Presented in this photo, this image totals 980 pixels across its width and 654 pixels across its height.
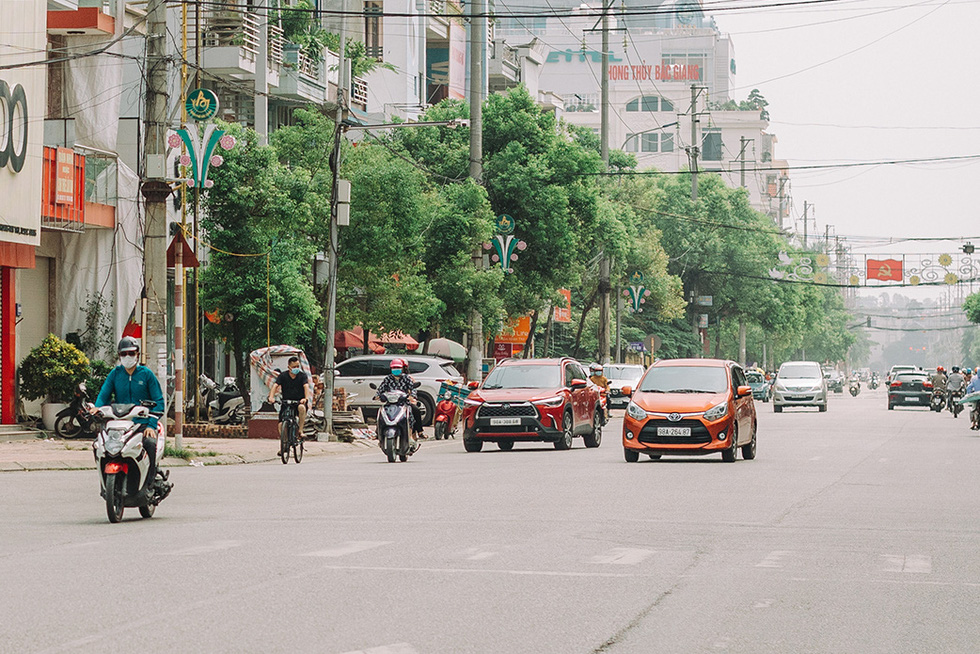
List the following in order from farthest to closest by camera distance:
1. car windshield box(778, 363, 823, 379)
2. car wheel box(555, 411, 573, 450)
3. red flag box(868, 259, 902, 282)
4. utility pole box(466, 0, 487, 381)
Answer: red flag box(868, 259, 902, 282) → car windshield box(778, 363, 823, 379) → utility pole box(466, 0, 487, 381) → car wheel box(555, 411, 573, 450)

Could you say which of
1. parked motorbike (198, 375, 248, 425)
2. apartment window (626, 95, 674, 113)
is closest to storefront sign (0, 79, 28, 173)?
parked motorbike (198, 375, 248, 425)

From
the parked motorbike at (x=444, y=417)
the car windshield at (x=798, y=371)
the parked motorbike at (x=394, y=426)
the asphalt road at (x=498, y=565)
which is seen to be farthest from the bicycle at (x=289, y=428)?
the car windshield at (x=798, y=371)

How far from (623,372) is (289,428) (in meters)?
31.1

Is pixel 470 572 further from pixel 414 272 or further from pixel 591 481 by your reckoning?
pixel 414 272

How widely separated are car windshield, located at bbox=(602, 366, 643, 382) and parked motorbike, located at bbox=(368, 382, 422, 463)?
95.4ft

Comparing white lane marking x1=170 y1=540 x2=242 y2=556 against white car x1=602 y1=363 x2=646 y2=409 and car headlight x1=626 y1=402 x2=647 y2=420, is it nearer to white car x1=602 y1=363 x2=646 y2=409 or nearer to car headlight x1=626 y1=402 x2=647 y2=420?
car headlight x1=626 y1=402 x2=647 y2=420

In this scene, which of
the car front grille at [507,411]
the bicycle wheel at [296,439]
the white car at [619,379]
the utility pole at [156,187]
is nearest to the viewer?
the utility pole at [156,187]

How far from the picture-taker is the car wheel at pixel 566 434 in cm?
2880

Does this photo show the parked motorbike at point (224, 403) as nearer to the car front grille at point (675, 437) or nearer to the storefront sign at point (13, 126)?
the storefront sign at point (13, 126)

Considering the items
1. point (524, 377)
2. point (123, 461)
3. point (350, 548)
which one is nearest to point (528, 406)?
point (524, 377)

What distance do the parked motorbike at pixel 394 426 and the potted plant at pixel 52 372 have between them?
293 inches

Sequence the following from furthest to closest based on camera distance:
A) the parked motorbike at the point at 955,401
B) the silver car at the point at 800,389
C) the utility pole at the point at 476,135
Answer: the silver car at the point at 800,389 → the parked motorbike at the point at 955,401 → the utility pole at the point at 476,135

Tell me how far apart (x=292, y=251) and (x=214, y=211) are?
2.08 meters

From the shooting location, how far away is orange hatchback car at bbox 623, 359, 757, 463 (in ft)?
78.6
